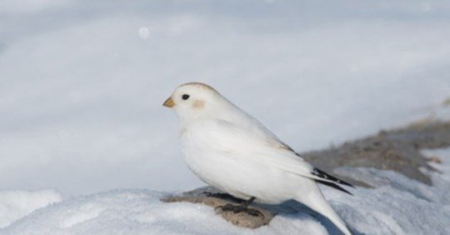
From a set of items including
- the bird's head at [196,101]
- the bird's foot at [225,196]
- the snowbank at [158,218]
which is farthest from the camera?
the bird's foot at [225,196]

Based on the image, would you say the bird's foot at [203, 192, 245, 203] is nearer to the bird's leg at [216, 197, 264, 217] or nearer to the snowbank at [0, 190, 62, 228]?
the bird's leg at [216, 197, 264, 217]

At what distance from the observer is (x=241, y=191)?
5.15m

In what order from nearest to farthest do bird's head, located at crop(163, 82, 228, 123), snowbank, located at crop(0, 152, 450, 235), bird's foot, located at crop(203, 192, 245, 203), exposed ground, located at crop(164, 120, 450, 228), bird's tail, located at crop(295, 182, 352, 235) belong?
snowbank, located at crop(0, 152, 450, 235), bird's tail, located at crop(295, 182, 352, 235), bird's head, located at crop(163, 82, 228, 123), bird's foot, located at crop(203, 192, 245, 203), exposed ground, located at crop(164, 120, 450, 228)

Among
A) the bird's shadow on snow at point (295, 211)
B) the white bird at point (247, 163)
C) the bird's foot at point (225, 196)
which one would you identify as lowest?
the bird's shadow on snow at point (295, 211)

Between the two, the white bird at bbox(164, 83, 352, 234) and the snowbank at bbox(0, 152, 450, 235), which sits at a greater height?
the white bird at bbox(164, 83, 352, 234)

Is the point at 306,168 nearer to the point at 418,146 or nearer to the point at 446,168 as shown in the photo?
the point at 446,168

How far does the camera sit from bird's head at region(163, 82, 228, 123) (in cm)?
537

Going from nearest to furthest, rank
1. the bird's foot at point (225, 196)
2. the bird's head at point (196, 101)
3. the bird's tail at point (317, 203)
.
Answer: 1. the bird's tail at point (317, 203)
2. the bird's head at point (196, 101)
3. the bird's foot at point (225, 196)

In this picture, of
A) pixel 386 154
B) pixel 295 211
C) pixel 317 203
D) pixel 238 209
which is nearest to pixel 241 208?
pixel 238 209

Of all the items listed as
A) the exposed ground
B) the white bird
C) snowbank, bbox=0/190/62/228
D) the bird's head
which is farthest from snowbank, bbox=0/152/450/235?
snowbank, bbox=0/190/62/228

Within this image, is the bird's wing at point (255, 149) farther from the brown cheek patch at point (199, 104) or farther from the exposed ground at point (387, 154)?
the exposed ground at point (387, 154)

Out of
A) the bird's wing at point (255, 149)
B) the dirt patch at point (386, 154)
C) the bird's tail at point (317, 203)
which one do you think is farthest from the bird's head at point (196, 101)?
the dirt patch at point (386, 154)

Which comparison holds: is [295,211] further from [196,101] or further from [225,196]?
[196,101]

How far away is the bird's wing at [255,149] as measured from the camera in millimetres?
5125
